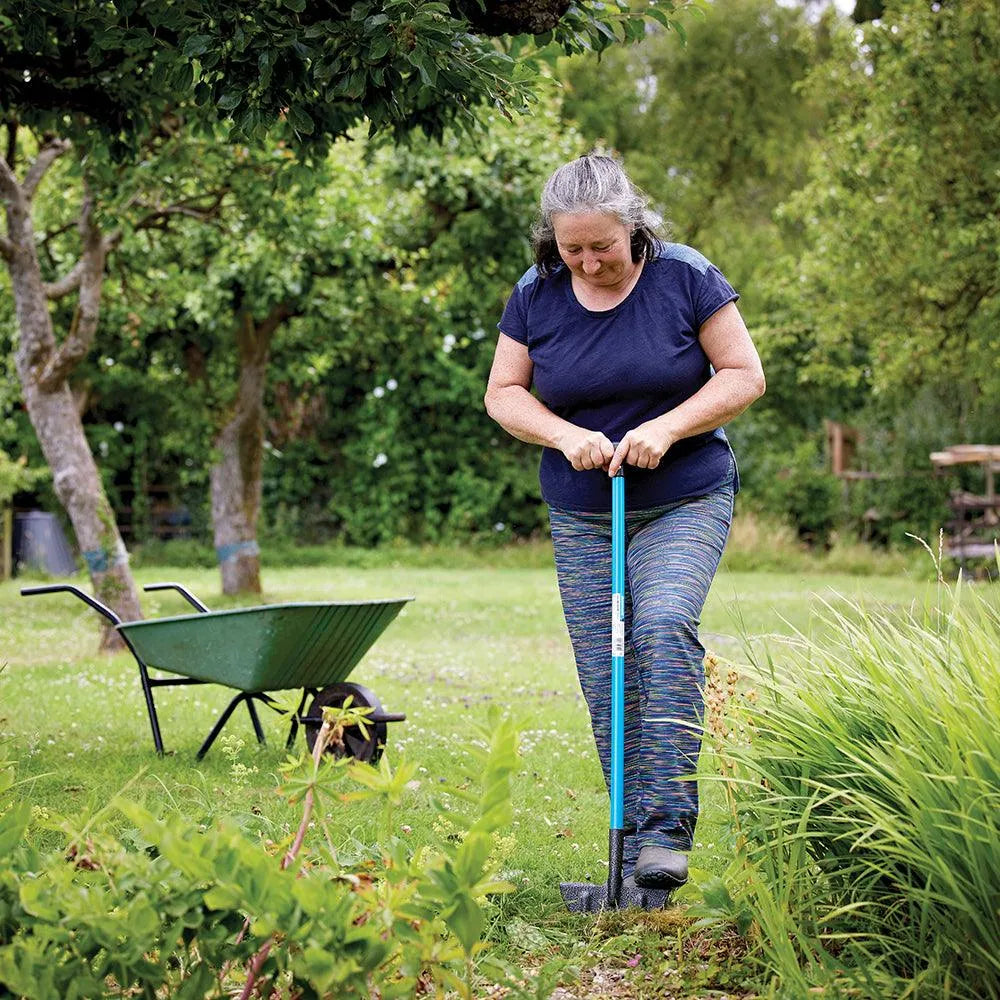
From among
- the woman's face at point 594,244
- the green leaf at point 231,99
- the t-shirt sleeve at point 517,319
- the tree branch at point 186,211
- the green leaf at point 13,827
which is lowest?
the green leaf at point 13,827

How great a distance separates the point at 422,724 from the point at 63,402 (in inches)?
130

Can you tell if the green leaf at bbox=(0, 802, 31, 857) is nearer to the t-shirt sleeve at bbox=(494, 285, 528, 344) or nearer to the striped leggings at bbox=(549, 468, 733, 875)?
the striped leggings at bbox=(549, 468, 733, 875)

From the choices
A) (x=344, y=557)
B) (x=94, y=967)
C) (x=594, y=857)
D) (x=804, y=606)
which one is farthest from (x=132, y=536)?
(x=94, y=967)

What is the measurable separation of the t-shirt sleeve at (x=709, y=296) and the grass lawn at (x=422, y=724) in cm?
56

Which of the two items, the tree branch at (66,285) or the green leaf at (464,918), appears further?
the tree branch at (66,285)

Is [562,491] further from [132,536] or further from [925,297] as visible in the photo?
[132,536]

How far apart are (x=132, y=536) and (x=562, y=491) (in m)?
14.0

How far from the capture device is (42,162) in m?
7.34

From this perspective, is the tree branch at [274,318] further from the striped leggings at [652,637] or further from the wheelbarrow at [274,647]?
the striped leggings at [652,637]

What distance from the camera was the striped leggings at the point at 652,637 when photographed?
2678 millimetres

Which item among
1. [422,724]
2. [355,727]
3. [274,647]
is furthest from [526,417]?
[422,724]

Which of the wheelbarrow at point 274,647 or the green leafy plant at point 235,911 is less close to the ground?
the green leafy plant at point 235,911

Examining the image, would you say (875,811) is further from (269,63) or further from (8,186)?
(8,186)

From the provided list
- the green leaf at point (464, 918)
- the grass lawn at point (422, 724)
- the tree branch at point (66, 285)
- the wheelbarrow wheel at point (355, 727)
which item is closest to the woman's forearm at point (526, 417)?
the grass lawn at point (422, 724)
